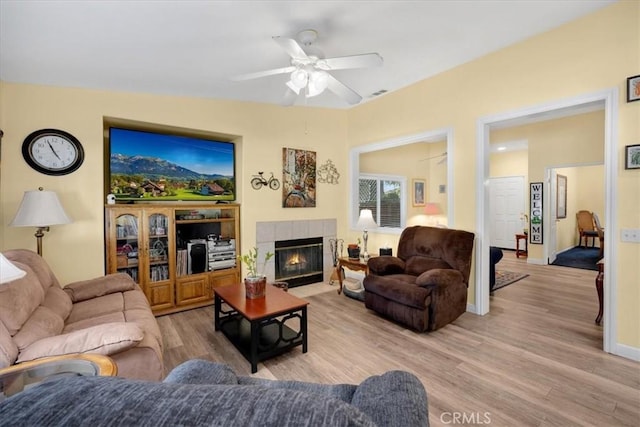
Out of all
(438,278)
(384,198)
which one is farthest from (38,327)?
(384,198)

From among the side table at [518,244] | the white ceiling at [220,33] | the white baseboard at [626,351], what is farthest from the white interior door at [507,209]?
the white ceiling at [220,33]

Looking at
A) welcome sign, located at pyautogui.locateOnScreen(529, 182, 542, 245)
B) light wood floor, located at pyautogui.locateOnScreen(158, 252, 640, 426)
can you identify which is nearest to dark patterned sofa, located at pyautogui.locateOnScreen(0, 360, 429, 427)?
light wood floor, located at pyautogui.locateOnScreen(158, 252, 640, 426)

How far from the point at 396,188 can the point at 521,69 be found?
3.55 metres

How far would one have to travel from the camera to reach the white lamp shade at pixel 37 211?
8.48 feet

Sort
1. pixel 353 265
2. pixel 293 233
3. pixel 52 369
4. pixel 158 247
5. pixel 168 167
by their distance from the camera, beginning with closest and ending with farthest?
pixel 52 369 < pixel 158 247 < pixel 168 167 < pixel 353 265 < pixel 293 233

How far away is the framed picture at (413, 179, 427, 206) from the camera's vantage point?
677cm

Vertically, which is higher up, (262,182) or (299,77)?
(299,77)

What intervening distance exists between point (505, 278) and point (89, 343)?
18.4 ft

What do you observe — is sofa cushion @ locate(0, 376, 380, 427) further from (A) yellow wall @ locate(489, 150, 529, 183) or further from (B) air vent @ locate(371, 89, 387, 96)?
(A) yellow wall @ locate(489, 150, 529, 183)

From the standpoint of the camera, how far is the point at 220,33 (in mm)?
2410

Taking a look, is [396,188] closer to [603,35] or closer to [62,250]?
[603,35]

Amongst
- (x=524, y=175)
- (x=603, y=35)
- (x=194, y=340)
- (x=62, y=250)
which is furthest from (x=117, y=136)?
(x=524, y=175)

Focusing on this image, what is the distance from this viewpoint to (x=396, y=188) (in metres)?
6.41

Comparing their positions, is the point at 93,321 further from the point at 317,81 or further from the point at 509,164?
the point at 509,164
